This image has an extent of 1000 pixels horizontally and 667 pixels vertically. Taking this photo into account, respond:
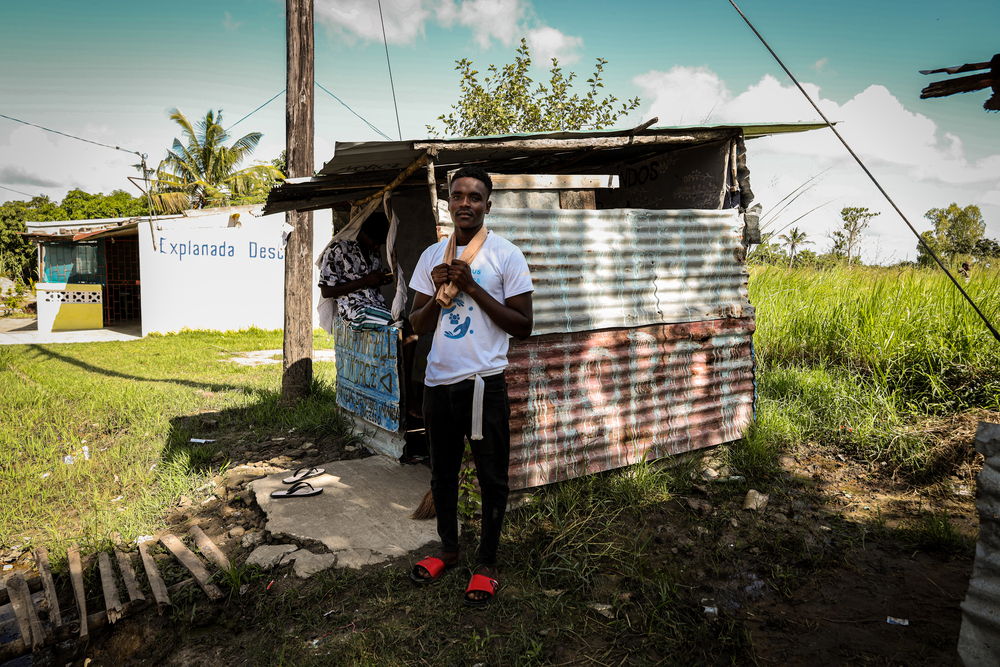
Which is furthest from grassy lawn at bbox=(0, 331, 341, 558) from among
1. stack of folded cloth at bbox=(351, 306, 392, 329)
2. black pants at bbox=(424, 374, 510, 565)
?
black pants at bbox=(424, 374, 510, 565)

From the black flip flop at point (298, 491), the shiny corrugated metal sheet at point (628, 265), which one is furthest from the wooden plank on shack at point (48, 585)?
the shiny corrugated metal sheet at point (628, 265)

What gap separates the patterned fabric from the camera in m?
5.02

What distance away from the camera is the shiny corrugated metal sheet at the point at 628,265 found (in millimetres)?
3754

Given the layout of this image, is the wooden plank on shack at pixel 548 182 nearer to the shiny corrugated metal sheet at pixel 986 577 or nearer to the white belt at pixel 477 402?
the white belt at pixel 477 402

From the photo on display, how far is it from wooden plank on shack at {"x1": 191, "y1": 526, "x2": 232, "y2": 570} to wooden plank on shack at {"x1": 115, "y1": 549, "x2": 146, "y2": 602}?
35cm

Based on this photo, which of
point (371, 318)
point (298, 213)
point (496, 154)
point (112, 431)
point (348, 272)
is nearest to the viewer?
point (496, 154)

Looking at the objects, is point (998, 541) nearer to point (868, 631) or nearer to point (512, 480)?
point (868, 631)

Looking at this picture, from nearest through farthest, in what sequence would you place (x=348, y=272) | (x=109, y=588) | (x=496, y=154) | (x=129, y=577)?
(x=109, y=588) < (x=129, y=577) < (x=496, y=154) < (x=348, y=272)

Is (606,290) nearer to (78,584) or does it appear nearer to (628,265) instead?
(628,265)

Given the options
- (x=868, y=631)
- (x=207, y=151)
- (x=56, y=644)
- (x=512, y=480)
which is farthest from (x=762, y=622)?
(x=207, y=151)

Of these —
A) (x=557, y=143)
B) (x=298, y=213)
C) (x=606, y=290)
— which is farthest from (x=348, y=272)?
(x=606, y=290)

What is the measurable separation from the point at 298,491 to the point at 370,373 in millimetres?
1114

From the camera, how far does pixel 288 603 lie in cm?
294

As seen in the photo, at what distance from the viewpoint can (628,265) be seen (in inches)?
161
